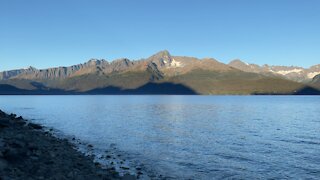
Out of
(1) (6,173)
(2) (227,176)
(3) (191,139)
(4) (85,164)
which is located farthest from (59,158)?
(3) (191,139)

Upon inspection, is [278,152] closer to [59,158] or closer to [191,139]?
[191,139]

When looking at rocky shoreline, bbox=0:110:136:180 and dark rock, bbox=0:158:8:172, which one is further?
rocky shoreline, bbox=0:110:136:180

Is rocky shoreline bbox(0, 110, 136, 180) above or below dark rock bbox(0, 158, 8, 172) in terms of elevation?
below

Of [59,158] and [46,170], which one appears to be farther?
[59,158]

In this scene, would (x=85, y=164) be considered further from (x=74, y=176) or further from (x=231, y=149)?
(x=231, y=149)

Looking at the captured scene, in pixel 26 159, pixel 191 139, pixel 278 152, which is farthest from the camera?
pixel 191 139

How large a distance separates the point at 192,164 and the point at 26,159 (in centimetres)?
1875

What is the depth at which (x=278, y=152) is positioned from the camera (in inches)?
1809

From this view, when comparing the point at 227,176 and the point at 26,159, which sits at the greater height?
the point at 26,159

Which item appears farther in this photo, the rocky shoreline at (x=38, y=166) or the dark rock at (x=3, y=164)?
the rocky shoreline at (x=38, y=166)

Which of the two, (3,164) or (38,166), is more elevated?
(3,164)

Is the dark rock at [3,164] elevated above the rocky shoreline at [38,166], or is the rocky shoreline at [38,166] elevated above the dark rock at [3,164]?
the dark rock at [3,164]

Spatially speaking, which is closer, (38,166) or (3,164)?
(3,164)

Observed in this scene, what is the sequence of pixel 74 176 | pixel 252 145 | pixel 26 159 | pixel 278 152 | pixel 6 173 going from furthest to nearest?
pixel 252 145
pixel 278 152
pixel 26 159
pixel 74 176
pixel 6 173
